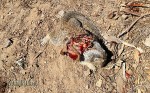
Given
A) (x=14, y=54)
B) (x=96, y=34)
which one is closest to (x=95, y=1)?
(x=96, y=34)

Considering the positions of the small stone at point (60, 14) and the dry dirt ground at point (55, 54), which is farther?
the small stone at point (60, 14)

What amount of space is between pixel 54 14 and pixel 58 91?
4.78 ft

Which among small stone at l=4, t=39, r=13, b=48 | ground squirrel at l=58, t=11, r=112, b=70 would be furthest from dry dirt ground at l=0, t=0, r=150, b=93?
ground squirrel at l=58, t=11, r=112, b=70

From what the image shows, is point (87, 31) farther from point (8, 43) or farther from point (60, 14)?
point (8, 43)

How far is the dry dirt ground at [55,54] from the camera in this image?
17.6ft

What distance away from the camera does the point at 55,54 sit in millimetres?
5750

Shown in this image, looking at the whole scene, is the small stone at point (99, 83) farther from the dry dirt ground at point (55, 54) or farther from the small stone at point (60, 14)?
the small stone at point (60, 14)

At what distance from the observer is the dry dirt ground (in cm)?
538

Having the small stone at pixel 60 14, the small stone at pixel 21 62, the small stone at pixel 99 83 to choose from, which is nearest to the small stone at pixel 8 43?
the small stone at pixel 21 62

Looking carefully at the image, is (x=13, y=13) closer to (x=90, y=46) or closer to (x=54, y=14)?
(x=54, y=14)

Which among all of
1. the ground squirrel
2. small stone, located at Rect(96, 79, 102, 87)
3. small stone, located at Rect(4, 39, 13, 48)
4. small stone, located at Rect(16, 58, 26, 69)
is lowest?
small stone, located at Rect(16, 58, 26, 69)

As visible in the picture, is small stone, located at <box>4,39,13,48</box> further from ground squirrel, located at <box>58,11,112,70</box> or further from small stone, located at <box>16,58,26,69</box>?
ground squirrel, located at <box>58,11,112,70</box>

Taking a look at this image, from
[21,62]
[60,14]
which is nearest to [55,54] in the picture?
[21,62]

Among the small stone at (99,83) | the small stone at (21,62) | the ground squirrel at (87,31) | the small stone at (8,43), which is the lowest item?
the small stone at (21,62)
